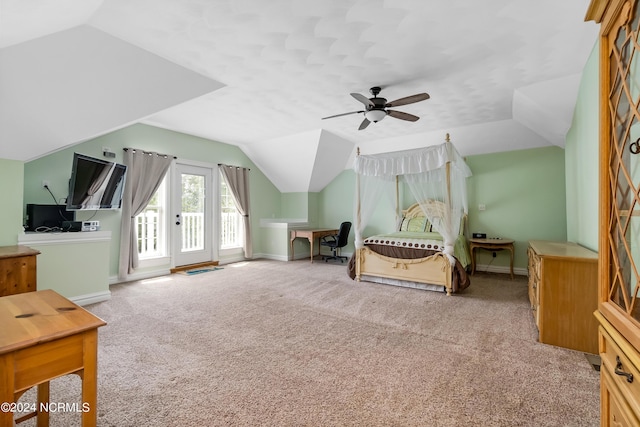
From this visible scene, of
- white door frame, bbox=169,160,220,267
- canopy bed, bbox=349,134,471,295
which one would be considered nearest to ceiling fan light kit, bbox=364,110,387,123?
canopy bed, bbox=349,134,471,295

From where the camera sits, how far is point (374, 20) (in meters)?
2.43

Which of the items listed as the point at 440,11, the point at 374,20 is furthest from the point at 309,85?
the point at 440,11

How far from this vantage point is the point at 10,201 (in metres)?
3.17

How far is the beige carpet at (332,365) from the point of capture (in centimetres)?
167

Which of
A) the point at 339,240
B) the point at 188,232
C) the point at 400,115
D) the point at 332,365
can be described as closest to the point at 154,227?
the point at 188,232

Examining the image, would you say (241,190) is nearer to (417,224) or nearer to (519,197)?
(417,224)

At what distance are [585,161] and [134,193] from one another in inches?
239

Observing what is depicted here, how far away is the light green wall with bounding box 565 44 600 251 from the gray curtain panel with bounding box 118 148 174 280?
19.2ft

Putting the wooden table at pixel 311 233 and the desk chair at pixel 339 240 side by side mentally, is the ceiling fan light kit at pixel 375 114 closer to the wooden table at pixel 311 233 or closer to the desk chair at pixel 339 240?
the desk chair at pixel 339 240

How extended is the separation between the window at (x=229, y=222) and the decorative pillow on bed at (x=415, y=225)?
3609mm

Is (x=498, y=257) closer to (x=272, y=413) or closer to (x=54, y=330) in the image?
(x=272, y=413)

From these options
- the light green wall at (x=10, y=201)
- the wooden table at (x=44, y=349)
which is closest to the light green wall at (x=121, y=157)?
the light green wall at (x=10, y=201)

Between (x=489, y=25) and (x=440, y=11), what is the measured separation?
0.51 meters

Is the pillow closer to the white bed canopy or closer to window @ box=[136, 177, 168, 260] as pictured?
the white bed canopy
